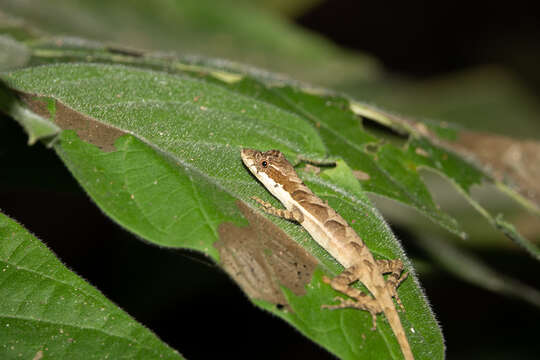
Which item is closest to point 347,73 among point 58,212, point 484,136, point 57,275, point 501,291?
point 484,136

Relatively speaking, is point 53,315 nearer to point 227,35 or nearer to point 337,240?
point 337,240

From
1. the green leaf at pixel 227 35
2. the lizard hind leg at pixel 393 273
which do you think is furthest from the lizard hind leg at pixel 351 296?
the green leaf at pixel 227 35

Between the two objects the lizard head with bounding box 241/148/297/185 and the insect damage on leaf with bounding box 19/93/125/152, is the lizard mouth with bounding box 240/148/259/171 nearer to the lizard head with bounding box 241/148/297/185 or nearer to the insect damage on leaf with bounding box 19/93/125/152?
the lizard head with bounding box 241/148/297/185

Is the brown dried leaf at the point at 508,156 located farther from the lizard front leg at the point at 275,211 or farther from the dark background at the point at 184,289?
the lizard front leg at the point at 275,211

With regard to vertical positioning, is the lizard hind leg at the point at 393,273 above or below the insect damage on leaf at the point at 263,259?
below

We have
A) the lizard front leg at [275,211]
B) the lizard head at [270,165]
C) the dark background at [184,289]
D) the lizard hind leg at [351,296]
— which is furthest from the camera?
the dark background at [184,289]

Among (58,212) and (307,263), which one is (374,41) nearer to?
(58,212)

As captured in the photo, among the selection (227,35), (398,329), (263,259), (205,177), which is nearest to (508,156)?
(398,329)
